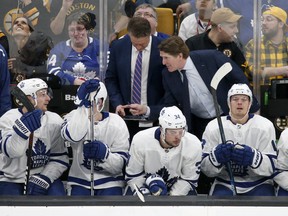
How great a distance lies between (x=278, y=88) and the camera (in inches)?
278

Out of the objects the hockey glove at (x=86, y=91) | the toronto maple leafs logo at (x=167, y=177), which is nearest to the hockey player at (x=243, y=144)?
the toronto maple leafs logo at (x=167, y=177)

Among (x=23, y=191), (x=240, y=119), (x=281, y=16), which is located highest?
(x=281, y=16)

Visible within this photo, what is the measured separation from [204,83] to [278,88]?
501 mm

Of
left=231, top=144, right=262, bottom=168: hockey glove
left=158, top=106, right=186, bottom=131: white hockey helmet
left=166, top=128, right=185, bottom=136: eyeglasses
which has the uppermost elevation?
left=158, top=106, right=186, bottom=131: white hockey helmet

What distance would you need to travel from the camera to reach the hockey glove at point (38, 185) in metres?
6.57

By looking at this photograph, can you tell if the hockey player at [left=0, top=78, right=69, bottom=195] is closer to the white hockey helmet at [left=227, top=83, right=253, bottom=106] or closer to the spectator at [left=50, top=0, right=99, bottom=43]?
Result: the spectator at [left=50, top=0, right=99, bottom=43]

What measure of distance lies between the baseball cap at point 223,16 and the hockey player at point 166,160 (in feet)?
3.31

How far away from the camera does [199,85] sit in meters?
6.96

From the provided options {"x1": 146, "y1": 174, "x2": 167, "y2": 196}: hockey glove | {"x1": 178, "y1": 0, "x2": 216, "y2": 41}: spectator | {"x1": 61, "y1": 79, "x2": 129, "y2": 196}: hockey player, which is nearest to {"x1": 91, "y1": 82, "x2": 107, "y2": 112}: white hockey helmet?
{"x1": 61, "y1": 79, "x2": 129, "y2": 196}: hockey player

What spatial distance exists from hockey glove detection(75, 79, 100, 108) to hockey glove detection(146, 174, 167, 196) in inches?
22.9

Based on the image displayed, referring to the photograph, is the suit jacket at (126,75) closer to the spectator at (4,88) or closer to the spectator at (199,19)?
the spectator at (199,19)

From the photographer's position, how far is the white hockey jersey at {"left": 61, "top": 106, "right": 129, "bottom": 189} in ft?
21.5
